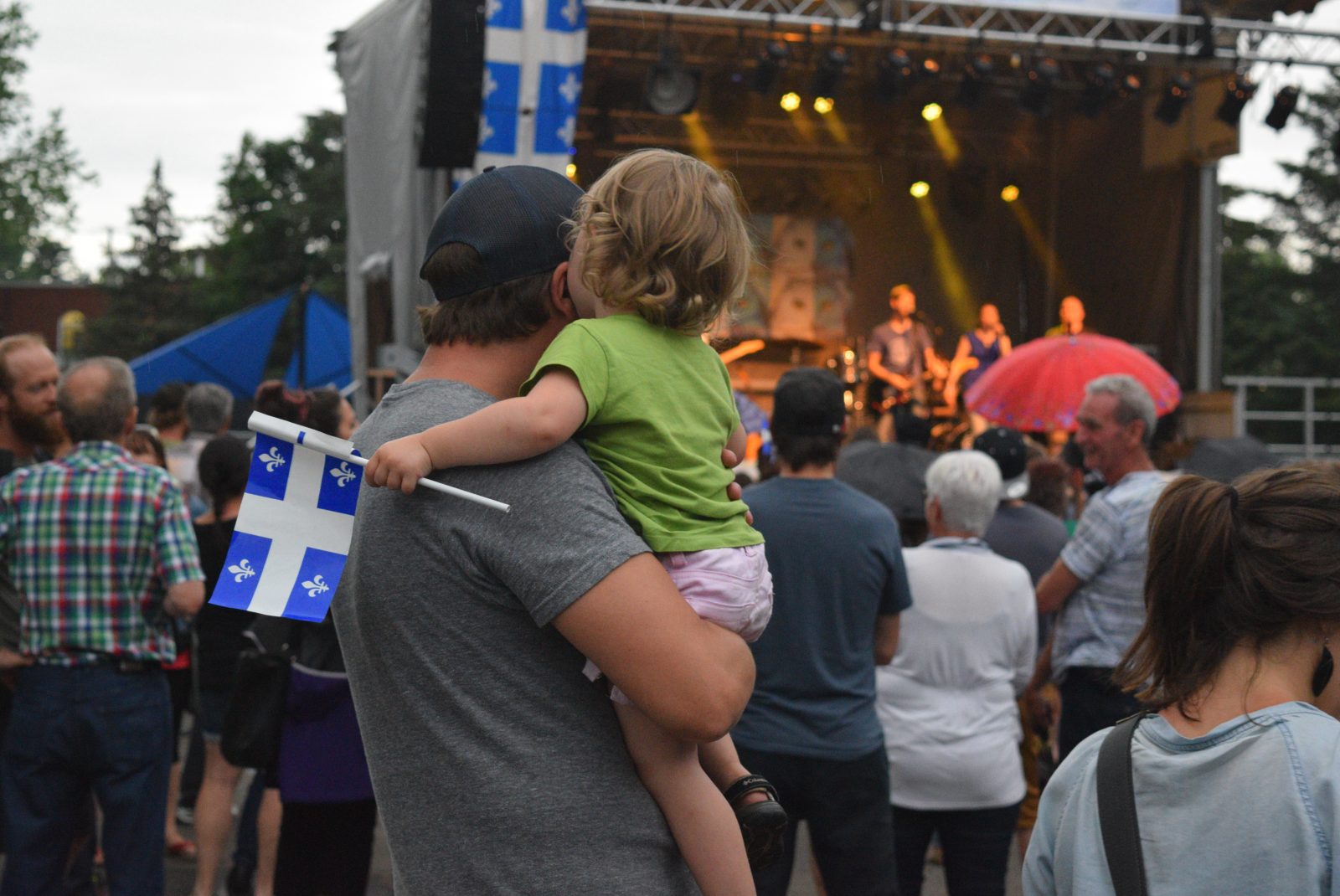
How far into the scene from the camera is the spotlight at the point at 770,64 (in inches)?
460

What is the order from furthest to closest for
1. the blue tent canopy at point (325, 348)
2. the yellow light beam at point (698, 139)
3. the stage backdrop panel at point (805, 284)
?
the stage backdrop panel at point (805, 284) → the yellow light beam at point (698, 139) → the blue tent canopy at point (325, 348)

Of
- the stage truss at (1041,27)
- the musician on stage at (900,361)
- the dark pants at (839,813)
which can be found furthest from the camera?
the musician on stage at (900,361)

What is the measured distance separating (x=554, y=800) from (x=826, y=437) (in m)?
2.44

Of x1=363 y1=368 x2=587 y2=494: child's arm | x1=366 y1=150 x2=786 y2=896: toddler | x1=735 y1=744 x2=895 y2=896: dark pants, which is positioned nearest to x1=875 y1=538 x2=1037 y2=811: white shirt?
x1=735 y1=744 x2=895 y2=896: dark pants

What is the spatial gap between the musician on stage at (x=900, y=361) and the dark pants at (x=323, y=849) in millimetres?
10544

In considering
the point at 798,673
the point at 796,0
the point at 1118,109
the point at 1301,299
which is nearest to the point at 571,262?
the point at 798,673

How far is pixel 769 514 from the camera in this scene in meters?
3.73

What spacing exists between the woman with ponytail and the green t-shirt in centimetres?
56

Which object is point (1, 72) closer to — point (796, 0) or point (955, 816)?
point (796, 0)

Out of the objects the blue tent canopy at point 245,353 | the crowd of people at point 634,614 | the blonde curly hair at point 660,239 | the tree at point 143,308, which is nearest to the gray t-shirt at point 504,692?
the crowd of people at point 634,614

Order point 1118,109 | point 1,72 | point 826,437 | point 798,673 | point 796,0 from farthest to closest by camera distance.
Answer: point 1,72
point 1118,109
point 796,0
point 826,437
point 798,673

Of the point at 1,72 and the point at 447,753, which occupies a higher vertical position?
the point at 1,72

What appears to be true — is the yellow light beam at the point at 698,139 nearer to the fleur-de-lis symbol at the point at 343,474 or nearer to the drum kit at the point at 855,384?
the drum kit at the point at 855,384

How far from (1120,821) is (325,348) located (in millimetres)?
15783
